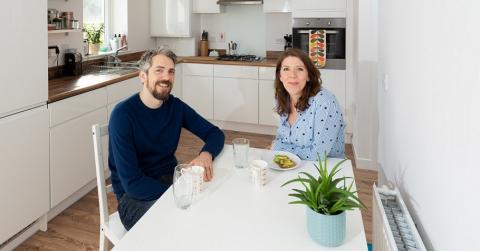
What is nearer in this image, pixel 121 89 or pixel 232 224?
pixel 232 224

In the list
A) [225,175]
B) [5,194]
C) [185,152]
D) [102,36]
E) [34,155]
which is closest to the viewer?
[225,175]

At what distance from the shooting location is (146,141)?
1.90 meters

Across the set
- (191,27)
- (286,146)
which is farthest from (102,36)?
(286,146)

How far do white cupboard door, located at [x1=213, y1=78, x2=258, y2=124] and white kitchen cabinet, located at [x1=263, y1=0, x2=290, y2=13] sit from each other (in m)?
0.91

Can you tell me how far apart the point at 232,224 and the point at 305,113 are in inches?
38.1

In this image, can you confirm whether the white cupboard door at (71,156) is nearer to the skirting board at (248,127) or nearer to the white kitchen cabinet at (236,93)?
the white kitchen cabinet at (236,93)

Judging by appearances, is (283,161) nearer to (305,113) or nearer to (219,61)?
(305,113)

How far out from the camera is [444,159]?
1216mm

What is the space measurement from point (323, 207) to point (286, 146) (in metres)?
0.96

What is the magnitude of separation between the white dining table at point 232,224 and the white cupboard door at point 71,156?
5.12ft

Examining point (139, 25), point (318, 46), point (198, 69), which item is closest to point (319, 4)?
point (318, 46)

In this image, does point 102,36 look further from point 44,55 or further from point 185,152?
point 44,55

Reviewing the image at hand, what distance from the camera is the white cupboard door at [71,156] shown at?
271 centimetres

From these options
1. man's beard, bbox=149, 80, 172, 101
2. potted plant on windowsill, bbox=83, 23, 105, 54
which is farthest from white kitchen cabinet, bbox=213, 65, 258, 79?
man's beard, bbox=149, 80, 172, 101
